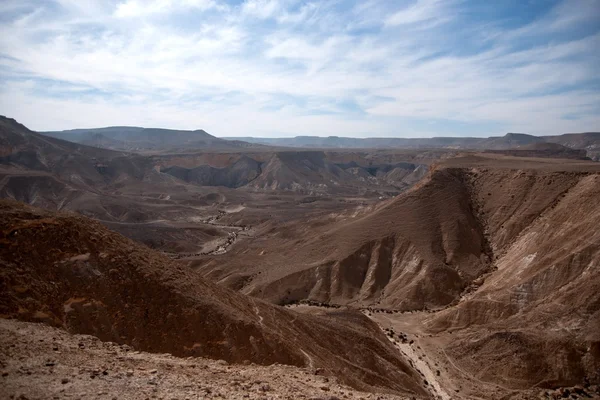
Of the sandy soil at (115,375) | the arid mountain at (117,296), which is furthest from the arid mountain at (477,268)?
the sandy soil at (115,375)

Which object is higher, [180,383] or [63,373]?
[63,373]

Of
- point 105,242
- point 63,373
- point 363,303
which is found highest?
point 105,242

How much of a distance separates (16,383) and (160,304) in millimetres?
8006

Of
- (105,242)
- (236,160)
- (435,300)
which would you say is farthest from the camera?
(236,160)

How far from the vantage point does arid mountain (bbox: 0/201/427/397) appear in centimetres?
1544

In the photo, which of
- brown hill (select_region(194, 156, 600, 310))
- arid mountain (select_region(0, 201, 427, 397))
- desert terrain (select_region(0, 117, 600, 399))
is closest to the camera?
desert terrain (select_region(0, 117, 600, 399))

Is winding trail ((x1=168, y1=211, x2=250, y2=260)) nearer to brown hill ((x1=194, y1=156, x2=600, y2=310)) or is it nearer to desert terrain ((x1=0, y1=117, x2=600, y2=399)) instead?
desert terrain ((x1=0, y1=117, x2=600, y2=399))

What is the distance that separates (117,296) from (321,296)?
3611 centimetres

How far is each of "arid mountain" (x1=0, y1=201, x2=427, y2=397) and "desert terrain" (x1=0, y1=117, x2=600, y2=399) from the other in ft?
0.23

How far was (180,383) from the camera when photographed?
37.8 ft

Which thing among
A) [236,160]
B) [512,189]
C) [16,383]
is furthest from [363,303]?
[236,160]

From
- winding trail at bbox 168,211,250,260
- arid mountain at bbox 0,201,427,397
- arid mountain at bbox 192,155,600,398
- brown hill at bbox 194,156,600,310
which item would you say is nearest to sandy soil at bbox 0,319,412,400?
arid mountain at bbox 0,201,427,397

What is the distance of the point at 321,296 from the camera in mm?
51000

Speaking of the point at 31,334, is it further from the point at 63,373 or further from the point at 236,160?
the point at 236,160
